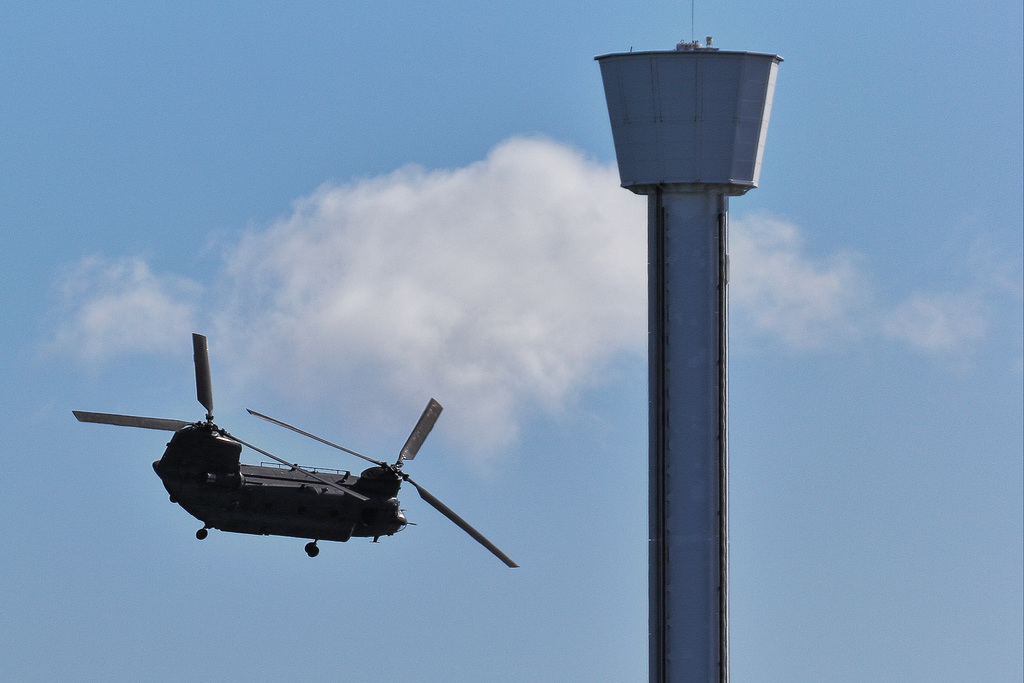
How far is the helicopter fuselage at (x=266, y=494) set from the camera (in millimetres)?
78750

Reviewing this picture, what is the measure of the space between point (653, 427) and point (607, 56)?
15365mm

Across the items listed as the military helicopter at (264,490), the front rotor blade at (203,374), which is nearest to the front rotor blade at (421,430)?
the military helicopter at (264,490)

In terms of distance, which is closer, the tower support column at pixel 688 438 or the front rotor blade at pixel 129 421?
the front rotor blade at pixel 129 421

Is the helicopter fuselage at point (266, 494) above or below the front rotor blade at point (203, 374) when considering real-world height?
below

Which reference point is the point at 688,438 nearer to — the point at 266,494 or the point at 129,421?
the point at 266,494

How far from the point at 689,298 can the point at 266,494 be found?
63.5 feet

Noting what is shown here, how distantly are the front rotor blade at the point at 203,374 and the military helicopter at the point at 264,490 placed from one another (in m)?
0.04

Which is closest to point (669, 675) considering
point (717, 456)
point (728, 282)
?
point (717, 456)

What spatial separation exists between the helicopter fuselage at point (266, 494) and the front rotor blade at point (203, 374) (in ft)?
3.61

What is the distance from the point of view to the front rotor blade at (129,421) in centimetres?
7769

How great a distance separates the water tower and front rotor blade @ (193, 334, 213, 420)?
18380 millimetres

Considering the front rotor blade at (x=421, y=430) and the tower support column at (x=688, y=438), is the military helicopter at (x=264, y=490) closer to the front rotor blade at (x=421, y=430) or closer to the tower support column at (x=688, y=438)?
the front rotor blade at (x=421, y=430)

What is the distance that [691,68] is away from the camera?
8388cm

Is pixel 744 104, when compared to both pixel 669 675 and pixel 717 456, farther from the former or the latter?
pixel 669 675
